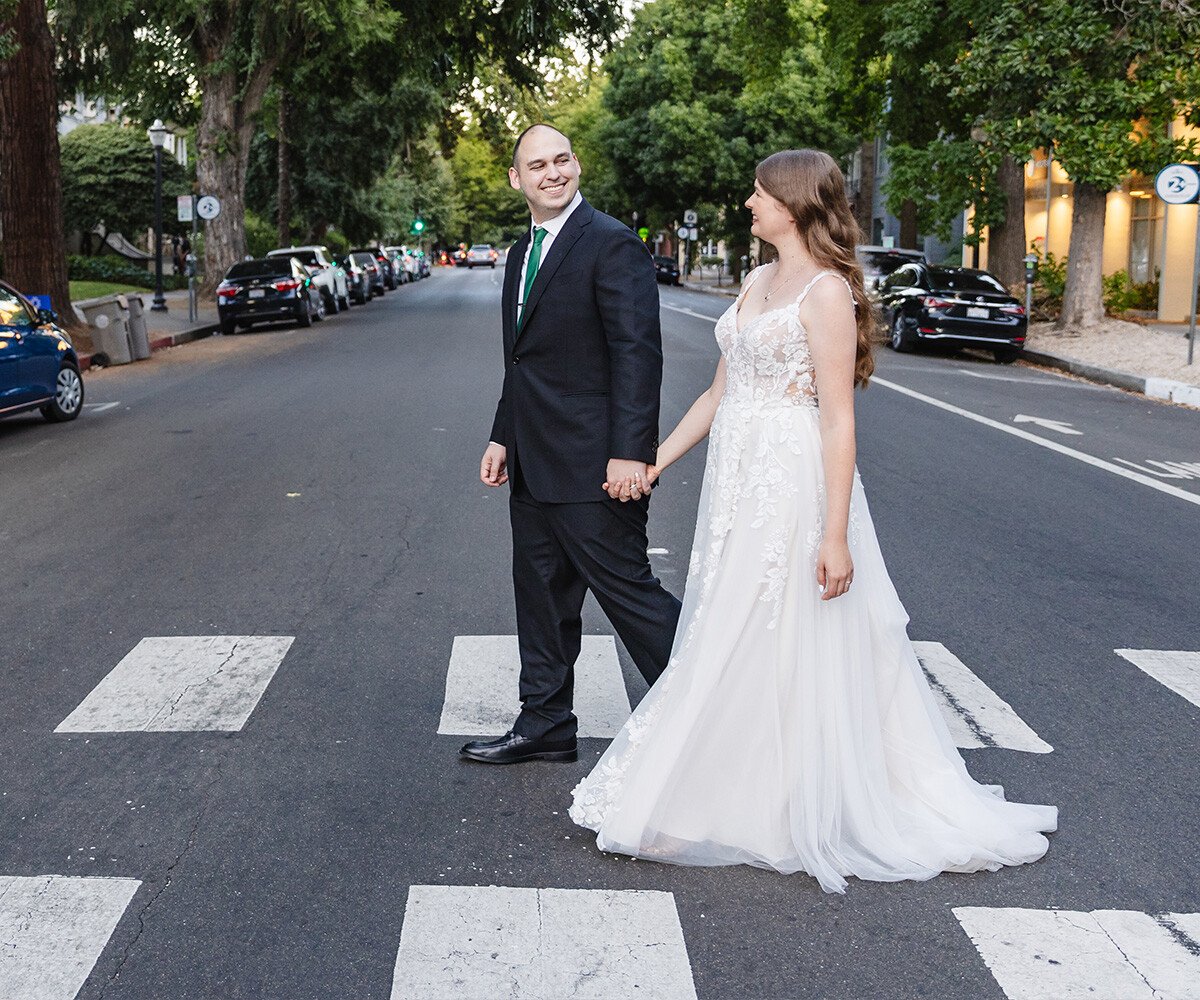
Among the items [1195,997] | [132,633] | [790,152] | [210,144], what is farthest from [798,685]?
[210,144]

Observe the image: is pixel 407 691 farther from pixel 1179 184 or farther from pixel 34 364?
pixel 1179 184

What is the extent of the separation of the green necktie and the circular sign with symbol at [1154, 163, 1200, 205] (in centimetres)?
1650

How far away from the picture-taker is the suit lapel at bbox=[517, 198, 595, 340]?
436cm

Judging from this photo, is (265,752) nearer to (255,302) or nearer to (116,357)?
(116,357)

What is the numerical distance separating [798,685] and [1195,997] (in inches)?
48.3

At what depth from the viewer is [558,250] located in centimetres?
437

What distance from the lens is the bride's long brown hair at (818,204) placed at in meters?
3.88

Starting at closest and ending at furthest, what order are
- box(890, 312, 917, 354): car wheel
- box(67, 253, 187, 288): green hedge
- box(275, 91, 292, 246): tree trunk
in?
1. box(890, 312, 917, 354): car wheel
2. box(67, 253, 187, 288): green hedge
3. box(275, 91, 292, 246): tree trunk

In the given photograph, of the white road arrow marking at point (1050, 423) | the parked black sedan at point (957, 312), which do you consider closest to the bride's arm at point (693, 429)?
the white road arrow marking at point (1050, 423)

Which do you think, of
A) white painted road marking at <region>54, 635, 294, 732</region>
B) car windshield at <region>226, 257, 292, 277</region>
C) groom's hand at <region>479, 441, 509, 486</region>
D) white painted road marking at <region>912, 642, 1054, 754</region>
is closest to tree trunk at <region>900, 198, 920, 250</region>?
car windshield at <region>226, 257, 292, 277</region>

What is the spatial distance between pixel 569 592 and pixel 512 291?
39.1 inches

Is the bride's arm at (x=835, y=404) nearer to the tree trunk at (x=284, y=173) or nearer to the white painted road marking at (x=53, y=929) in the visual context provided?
the white painted road marking at (x=53, y=929)

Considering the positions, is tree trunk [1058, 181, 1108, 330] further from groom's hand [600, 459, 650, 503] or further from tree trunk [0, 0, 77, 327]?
groom's hand [600, 459, 650, 503]

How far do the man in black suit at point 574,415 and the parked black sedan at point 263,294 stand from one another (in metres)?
25.8
